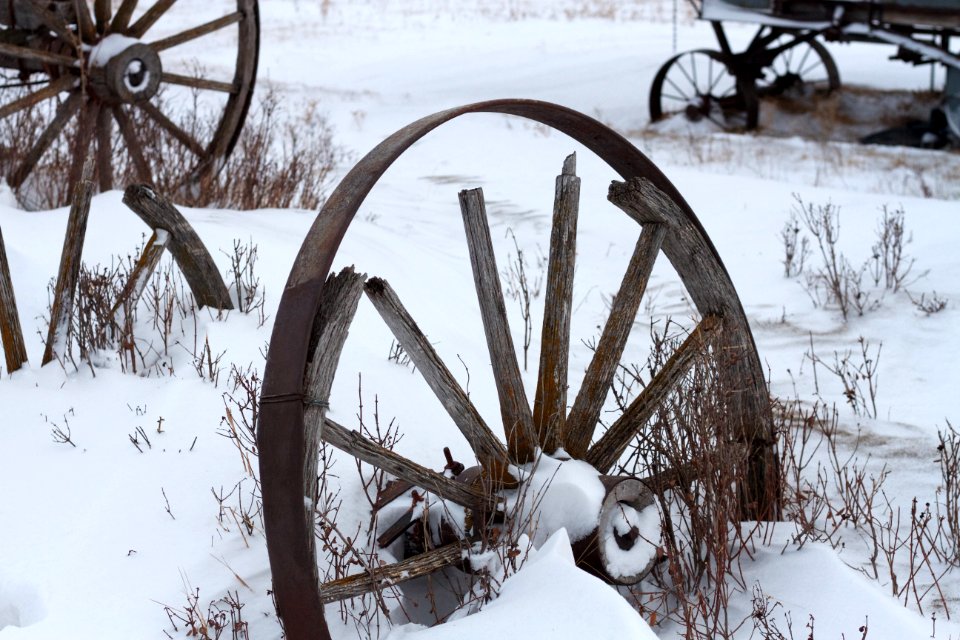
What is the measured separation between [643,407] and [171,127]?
456 centimetres

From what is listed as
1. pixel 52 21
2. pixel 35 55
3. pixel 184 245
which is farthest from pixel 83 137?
pixel 184 245

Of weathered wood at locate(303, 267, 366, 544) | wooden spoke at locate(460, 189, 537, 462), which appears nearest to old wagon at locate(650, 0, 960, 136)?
wooden spoke at locate(460, 189, 537, 462)

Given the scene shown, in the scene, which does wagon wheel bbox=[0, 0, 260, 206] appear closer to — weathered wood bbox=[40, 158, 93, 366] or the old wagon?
weathered wood bbox=[40, 158, 93, 366]

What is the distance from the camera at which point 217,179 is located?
252 inches

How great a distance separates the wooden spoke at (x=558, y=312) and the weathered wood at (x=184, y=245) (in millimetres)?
1563

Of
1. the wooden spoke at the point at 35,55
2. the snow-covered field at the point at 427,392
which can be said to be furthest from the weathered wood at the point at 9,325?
the wooden spoke at the point at 35,55

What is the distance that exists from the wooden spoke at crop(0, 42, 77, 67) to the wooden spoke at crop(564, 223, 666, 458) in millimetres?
4070

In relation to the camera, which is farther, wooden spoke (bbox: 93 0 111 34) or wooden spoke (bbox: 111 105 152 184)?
wooden spoke (bbox: 111 105 152 184)

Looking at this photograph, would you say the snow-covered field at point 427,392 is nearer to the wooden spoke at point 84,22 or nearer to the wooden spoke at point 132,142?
the wooden spoke at point 132,142

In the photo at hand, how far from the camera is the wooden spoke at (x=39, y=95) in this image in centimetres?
537

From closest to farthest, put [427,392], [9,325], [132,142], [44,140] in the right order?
[9,325] → [427,392] → [44,140] → [132,142]

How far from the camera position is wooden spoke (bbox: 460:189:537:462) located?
258 cm

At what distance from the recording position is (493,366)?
104 inches

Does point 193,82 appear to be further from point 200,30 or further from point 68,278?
point 68,278
